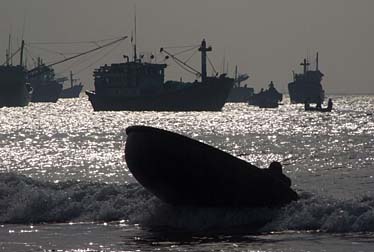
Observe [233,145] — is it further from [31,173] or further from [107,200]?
[107,200]

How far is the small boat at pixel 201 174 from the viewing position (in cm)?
2456

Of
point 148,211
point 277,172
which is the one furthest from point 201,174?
point 148,211

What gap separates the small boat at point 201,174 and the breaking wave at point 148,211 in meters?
0.30

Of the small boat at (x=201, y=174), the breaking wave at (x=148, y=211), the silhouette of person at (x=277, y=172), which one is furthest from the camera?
the silhouette of person at (x=277, y=172)

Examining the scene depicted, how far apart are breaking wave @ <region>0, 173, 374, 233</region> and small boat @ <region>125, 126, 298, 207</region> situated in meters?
0.30

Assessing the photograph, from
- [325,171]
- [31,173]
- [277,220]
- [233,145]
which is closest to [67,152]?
[233,145]

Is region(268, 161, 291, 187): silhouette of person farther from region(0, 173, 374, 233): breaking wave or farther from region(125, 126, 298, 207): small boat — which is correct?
region(0, 173, 374, 233): breaking wave

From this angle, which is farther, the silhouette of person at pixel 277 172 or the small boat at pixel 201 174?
the silhouette of person at pixel 277 172

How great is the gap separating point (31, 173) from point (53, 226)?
23.9 metres

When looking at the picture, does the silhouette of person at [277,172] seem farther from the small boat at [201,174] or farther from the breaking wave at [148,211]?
the breaking wave at [148,211]

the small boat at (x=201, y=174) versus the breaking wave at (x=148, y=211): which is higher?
the small boat at (x=201, y=174)

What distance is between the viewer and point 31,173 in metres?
49.1

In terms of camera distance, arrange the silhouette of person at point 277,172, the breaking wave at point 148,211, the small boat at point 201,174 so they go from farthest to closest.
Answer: the silhouette of person at point 277,172, the small boat at point 201,174, the breaking wave at point 148,211

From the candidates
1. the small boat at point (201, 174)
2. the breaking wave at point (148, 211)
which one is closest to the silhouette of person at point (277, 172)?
the small boat at point (201, 174)
